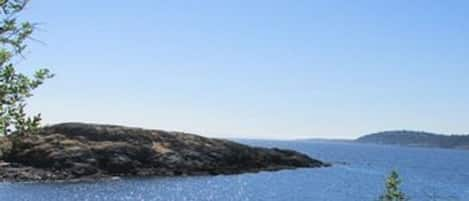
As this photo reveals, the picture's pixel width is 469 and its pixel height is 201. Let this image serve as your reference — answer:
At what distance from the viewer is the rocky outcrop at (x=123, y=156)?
122625 mm

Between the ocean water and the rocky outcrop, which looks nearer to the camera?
the ocean water

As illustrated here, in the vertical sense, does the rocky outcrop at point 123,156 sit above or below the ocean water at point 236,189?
above

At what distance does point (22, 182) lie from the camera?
360 ft

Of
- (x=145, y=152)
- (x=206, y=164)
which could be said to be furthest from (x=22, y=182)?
(x=206, y=164)

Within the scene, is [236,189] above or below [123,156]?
below

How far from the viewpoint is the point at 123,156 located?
439ft

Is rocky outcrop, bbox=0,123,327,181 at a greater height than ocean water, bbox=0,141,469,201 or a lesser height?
greater

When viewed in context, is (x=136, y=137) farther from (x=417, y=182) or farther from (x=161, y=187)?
(x=417, y=182)

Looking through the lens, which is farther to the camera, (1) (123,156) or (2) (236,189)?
(1) (123,156)

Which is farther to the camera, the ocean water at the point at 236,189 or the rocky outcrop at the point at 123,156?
the rocky outcrop at the point at 123,156

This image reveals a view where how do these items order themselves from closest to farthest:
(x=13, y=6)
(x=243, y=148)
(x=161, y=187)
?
1. (x=13, y=6)
2. (x=161, y=187)
3. (x=243, y=148)

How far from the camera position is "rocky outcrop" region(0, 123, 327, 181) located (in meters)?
123

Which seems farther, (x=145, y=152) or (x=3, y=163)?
(x=145, y=152)

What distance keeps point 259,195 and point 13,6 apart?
98.3 meters
